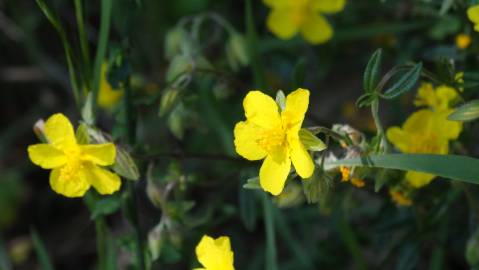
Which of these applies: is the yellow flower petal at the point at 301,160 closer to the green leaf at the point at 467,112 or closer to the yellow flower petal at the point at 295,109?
the yellow flower petal at the point at 295,109

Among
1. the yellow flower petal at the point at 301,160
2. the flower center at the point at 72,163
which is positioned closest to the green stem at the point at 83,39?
the flower center at the point at 72,163

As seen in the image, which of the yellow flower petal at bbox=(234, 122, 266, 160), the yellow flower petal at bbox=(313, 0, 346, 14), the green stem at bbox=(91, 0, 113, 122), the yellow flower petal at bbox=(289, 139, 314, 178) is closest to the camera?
the yellow flower petal at bbox=(289, 139, 314, 178)

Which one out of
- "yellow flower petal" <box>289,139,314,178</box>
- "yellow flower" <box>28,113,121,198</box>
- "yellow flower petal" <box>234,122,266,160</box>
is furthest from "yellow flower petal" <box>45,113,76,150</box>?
"yellow flower petal" <box>289,139,314,178</box>

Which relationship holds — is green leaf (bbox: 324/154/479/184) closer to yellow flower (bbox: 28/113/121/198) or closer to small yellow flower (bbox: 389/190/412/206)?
small yellow flower (bbox: 389/190/412/206)

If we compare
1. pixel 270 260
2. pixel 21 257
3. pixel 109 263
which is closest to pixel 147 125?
pixel 21 257

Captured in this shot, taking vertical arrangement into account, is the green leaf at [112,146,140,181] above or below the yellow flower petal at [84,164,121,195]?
above

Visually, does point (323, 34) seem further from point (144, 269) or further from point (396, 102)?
point (144, 269)

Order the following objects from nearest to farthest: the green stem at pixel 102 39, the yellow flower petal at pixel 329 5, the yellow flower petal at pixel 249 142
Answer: the yellow flower petal at pixel 249 142 < the green stem at pixel 102 39 < the yellow flower petal at pixel 329 5
